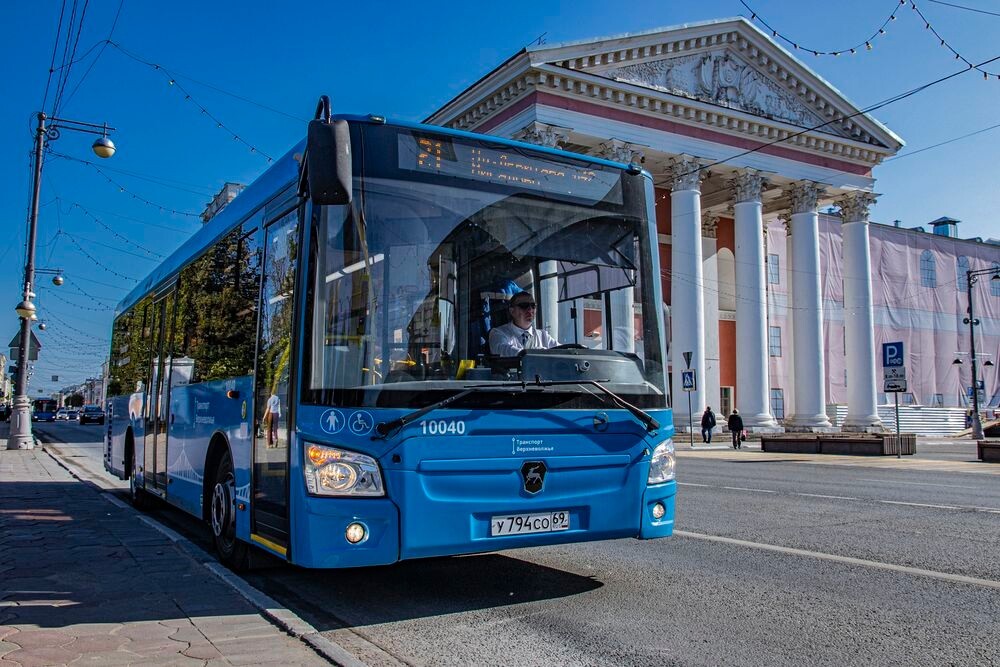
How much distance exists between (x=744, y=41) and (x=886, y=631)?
37.0m

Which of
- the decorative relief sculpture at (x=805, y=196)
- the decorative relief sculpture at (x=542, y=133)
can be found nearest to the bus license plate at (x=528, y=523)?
the decorative relief sculpture at (x=542, y=133)

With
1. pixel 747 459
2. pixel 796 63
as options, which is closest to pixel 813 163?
pixel 796 63

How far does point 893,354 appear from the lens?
24.7 meters

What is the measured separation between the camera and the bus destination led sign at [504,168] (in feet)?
17.7

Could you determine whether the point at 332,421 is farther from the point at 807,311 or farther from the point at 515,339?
the point at 807,311

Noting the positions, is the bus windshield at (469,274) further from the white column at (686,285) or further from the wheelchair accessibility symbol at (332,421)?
the white column at (686,285)

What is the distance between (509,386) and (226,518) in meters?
2.99

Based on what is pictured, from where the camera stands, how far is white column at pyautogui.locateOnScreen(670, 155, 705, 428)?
114 ft

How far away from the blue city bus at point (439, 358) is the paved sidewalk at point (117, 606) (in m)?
0.50

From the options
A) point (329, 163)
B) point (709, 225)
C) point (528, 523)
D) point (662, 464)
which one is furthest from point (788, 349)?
point (329, 163)

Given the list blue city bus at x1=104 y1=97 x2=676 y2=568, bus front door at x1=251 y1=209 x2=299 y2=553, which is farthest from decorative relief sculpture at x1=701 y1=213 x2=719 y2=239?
bus front door at x1=251 y1=209 x2=299 y2=553

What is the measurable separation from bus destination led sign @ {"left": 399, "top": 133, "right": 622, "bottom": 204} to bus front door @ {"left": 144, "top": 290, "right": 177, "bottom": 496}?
474 centimetres

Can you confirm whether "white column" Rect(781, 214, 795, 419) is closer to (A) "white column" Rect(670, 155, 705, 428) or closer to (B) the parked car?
(A) "white column" Rect(670, 155, 705, 428)

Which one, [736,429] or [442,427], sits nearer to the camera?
[442,427]
